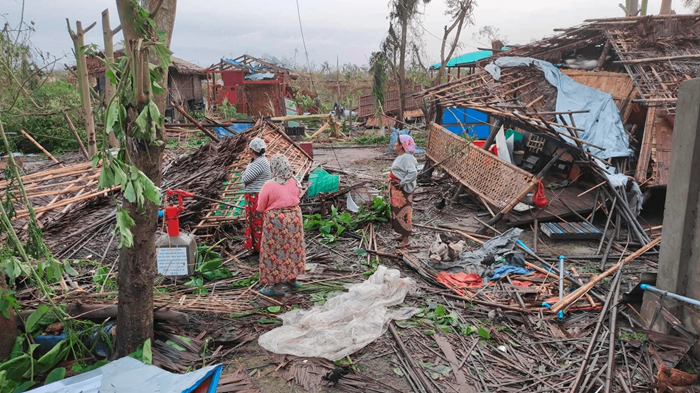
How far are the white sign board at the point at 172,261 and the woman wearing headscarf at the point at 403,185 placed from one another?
3.09 m

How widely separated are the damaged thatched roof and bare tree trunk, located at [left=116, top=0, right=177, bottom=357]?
7.95 meters

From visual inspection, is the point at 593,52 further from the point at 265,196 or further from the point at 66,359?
the point at 66,359

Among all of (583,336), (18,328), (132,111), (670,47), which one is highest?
(670,47)

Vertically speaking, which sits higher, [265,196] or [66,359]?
[265,196]

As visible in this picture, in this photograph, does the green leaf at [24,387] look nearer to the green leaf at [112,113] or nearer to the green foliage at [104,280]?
the green foliage at [104,280]

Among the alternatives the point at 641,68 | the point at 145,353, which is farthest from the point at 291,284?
the point at 641,68

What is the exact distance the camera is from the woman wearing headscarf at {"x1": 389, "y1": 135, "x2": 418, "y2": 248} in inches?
249

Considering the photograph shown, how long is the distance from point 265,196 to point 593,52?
31.3 feet

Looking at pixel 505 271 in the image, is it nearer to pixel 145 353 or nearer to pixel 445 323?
pixel 445 323

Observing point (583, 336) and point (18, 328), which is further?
point (583, 336)

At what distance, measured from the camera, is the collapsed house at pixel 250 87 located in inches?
876

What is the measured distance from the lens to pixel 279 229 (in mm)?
4676

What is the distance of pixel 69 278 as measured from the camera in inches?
176

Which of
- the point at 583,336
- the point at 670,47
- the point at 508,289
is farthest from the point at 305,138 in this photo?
the point at 583,336
